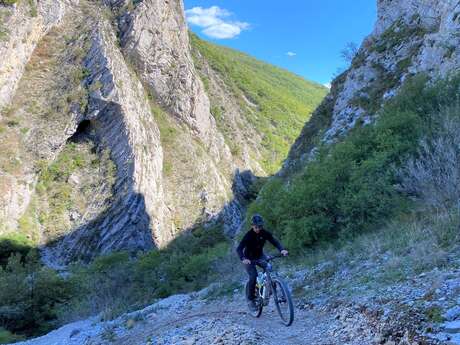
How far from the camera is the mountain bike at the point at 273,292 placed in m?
7.15

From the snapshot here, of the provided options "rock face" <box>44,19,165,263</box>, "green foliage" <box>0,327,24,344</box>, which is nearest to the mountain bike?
"green foliage" <box>0,327,24,344</box>

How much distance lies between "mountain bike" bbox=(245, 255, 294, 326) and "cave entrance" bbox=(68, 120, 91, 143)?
4204 centimetres

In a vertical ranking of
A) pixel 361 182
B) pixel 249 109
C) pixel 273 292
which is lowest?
pixel 273 292

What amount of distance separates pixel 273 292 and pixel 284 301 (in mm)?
292

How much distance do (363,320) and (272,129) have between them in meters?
91.8

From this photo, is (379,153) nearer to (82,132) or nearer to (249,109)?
(82,132)

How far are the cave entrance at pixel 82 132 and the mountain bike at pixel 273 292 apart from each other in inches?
1655

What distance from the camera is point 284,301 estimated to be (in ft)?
23.9

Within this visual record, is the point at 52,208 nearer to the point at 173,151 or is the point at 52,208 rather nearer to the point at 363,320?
the point at 173,151

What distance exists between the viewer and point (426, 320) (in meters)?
4.58

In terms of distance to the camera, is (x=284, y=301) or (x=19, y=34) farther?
(x=19, y=34)

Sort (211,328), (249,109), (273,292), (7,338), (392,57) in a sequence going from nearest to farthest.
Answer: (273,292) → (211,328) → (7,338) → (392,57) → (249,109)

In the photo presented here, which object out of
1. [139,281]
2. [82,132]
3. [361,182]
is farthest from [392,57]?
[82,132]

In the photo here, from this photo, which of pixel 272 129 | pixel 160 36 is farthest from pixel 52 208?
pixel 272 129
